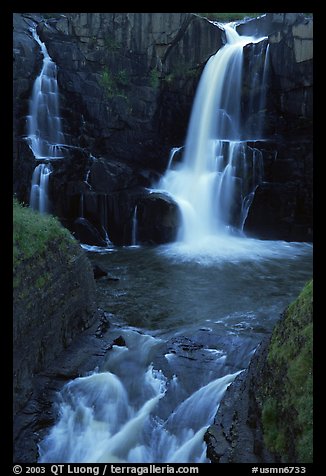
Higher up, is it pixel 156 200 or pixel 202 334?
pixel 156 200

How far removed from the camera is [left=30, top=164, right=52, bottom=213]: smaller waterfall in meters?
23.5

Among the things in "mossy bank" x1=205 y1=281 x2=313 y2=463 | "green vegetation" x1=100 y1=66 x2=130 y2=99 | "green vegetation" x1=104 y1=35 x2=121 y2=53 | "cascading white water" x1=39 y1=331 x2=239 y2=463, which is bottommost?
"cascading white water" x1=39 y1=331 x2=239 y2=463

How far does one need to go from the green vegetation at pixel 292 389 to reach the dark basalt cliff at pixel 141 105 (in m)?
16.8

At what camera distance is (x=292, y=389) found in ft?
21.1

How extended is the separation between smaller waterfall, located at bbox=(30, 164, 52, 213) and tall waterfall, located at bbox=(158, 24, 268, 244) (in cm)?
658

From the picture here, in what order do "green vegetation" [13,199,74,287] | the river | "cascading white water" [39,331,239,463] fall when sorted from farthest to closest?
1. "green vegetation" [13,199,74,287]
2. the river
3. "cascading white water" [39,331,239,463]

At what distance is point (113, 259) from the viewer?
2053 cm

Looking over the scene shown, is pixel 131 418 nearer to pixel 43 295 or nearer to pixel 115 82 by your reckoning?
pixel 43 295

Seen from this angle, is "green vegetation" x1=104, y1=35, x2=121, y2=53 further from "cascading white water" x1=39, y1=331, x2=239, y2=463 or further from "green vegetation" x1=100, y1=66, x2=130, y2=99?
"cascading white water" x1=39, y1=331, x2=239, y2=463

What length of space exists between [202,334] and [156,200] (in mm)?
13135

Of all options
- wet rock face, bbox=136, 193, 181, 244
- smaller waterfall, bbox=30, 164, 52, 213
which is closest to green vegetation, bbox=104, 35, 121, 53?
smaller waterfall, bbox=30, 164, 52, 213
